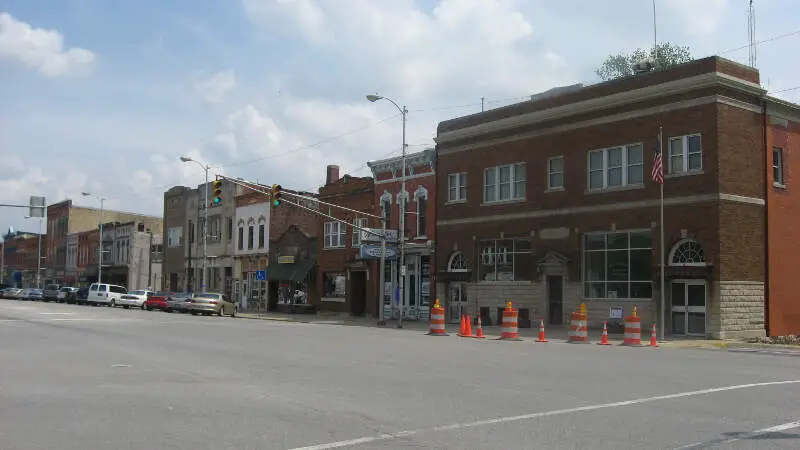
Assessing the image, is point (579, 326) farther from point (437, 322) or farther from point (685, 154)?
point (685, 154)

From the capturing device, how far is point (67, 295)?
67250 millimetres

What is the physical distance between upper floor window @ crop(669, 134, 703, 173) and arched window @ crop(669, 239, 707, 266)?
9.22ft

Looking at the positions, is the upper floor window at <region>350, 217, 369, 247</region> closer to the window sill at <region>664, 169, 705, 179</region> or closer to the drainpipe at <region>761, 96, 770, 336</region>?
the window sill at <region>664, 169, 705, 179</region>

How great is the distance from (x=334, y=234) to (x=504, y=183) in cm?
1494

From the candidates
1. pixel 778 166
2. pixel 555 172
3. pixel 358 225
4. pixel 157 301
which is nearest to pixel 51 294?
pixel 157 301

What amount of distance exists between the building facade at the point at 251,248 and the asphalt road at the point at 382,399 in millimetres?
35910

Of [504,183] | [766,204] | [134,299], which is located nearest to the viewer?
[766,204]

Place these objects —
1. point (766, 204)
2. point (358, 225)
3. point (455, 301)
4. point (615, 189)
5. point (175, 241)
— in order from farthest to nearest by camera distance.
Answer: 1. point (175, 241)
2. point (358, 225)
3. point (455, 301)
4. point (615, 189)
5. point (766, 204)

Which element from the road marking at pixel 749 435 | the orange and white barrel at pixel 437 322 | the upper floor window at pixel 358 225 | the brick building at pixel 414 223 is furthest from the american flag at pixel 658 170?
the upper floor window at pixel 358 225

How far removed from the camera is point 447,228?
3981 cm

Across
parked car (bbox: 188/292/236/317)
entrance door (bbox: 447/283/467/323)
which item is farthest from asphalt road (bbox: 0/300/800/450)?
parked car (bbox: 188/292/236/317)

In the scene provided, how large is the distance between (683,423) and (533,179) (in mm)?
26619

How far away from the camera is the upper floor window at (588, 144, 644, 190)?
31.6 m

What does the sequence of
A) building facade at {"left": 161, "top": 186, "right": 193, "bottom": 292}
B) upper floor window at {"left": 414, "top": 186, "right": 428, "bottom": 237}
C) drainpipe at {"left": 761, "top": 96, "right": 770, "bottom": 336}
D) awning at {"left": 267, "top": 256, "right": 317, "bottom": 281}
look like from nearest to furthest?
drainpipe at {"left": 761, "top": 96, "right": 770, "bottom": 336} → upper floor window at {"left": 414, "top": 186, "right": 428, "bottom": 237} → awning at {"left": 267, "top": 256, "right": 317, "bottom": 281} → building facade at {"left": 161, "top": 186, "right": 193, "bottom": 292}
